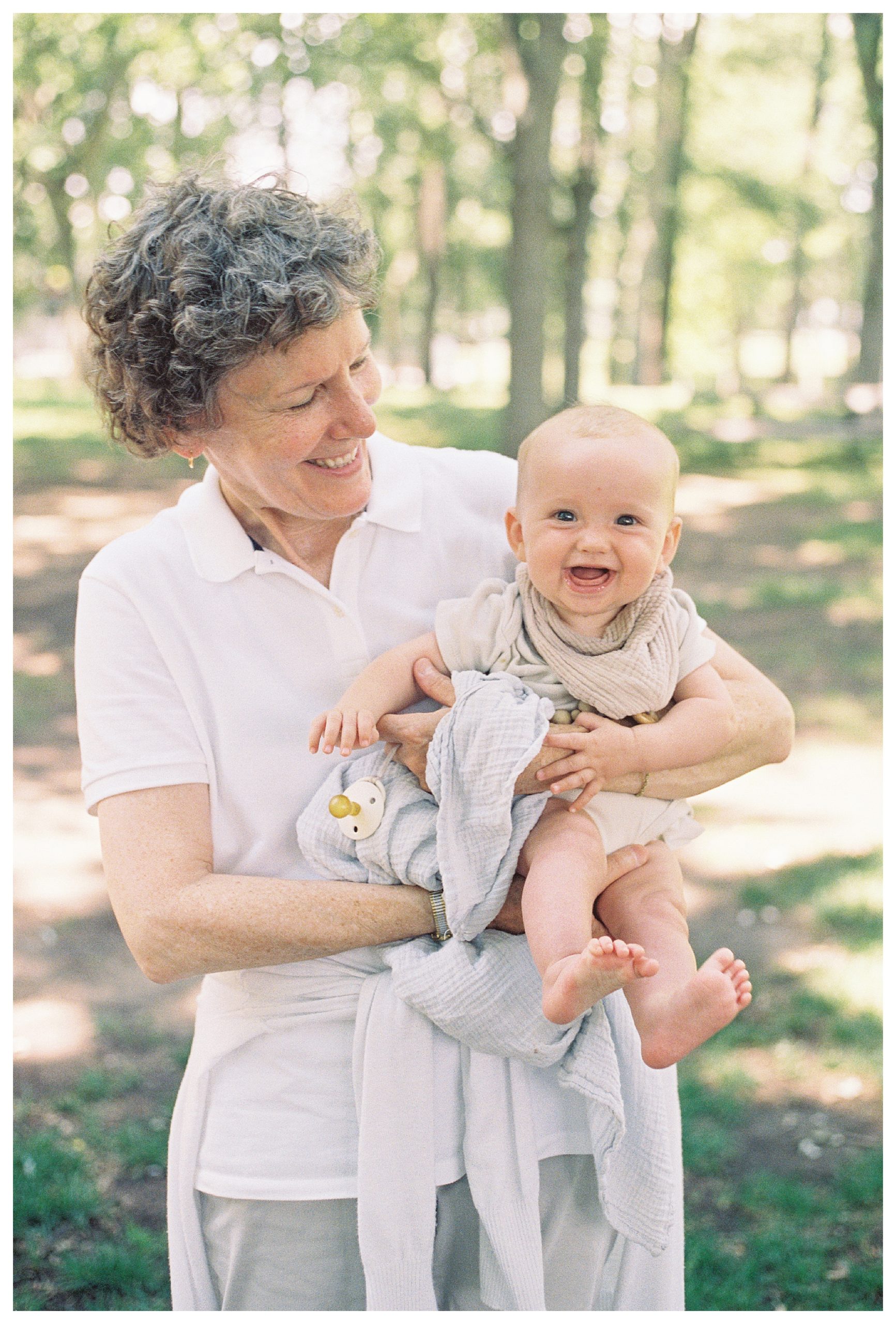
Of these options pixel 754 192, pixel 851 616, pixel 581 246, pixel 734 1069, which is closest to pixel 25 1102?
pixel 734 1069

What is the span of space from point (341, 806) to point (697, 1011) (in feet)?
2.02

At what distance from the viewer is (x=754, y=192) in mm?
20438

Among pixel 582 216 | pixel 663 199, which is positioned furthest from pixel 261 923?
pixel 663 199

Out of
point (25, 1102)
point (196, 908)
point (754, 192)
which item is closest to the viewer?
point (196, 908)

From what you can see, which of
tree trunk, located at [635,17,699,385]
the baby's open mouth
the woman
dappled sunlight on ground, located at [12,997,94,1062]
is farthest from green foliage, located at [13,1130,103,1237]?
tree trunk, located at [635,17,699,385]

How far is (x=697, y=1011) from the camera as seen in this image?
1.76 meters

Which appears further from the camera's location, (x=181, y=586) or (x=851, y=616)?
(x=851, y=616)

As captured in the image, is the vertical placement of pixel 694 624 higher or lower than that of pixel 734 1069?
higher

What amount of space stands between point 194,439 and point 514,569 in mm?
613

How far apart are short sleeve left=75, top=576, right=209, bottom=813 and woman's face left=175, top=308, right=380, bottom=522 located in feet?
1.03

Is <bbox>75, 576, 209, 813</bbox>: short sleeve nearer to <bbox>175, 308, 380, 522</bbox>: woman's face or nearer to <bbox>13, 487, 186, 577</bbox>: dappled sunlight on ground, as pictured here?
<bbox>175, 308, 380, 522</bbox>: woman's face

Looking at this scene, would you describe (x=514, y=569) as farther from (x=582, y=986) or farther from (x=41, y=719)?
(x=41, y=719)

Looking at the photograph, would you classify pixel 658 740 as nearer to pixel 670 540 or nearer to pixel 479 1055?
pixel 670 540

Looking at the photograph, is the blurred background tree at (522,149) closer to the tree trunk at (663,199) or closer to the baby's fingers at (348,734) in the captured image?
the tree trunk at (663,199)
